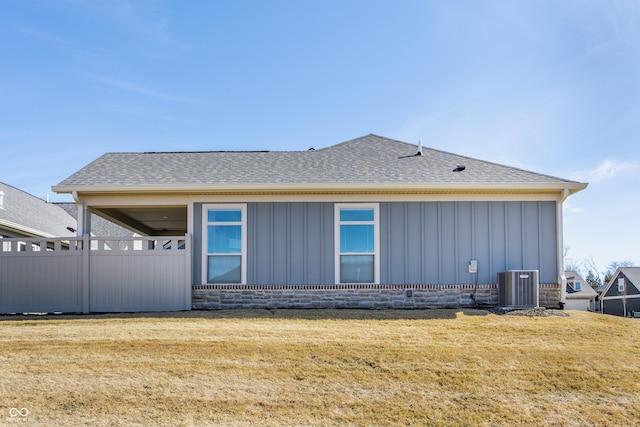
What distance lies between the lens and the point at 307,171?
1155 cm

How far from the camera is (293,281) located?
35.0ft

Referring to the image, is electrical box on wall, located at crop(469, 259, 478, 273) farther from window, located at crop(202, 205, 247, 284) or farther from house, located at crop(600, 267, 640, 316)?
house, located at crop(600, 267, 640, 316)

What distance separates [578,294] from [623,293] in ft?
9.81

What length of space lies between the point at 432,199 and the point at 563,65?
5.97 m

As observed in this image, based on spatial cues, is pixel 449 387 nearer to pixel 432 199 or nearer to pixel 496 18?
pixel 432 199

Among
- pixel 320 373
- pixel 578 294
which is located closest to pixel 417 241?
pixel 320 373

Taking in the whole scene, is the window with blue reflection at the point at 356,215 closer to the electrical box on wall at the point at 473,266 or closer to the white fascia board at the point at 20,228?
the electrical box on wall at the point at 473,266

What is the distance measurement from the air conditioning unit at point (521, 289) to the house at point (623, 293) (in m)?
30.4

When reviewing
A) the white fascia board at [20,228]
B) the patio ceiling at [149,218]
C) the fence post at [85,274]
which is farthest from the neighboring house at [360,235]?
the white fascia board at [20,228]

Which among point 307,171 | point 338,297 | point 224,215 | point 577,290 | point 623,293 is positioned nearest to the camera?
point 338,297

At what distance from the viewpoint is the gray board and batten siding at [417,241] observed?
10703 millimetres

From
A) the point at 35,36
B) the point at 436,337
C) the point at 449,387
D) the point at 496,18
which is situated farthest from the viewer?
the point at 35,36

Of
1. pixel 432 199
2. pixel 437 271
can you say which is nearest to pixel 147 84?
pixel 432 199

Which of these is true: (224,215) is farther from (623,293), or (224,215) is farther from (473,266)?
(623,293)
